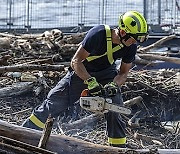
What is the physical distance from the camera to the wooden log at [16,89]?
24.2 ft

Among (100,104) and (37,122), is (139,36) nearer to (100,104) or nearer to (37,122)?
(100,104)

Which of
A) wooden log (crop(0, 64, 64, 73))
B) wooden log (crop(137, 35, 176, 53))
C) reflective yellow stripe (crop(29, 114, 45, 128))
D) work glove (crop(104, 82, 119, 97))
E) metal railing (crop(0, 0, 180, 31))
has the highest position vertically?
metal railing (crop(0, 0, 180, 31))

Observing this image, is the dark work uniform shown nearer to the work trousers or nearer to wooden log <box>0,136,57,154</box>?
the work trousers

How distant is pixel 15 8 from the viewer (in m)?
11.4

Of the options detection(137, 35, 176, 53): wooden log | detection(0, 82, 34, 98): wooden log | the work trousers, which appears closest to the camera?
the work trousers

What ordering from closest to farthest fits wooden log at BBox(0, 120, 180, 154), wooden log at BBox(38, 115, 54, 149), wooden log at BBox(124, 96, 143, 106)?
wooden log at BBox(38, 115, 54, 149)
wooden log at BBox(0, 120, 180, 154)
wooden log at BBox(124, 96, 143, 106)

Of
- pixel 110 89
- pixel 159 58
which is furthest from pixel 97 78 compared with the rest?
pixel 159 58

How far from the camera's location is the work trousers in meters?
5.22

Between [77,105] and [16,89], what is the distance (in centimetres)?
119

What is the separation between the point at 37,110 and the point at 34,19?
247 inches

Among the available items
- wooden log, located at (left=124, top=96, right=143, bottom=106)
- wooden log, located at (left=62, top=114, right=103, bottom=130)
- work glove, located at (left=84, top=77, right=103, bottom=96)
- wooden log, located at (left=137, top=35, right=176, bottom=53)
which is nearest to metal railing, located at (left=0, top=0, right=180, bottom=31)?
wooden log, located at (left=137, top=35, right=176, bottom=53)

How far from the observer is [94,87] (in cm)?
487

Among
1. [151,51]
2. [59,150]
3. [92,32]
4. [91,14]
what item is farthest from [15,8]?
[59,150]

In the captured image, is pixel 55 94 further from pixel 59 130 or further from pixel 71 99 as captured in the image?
pixel 59 130
